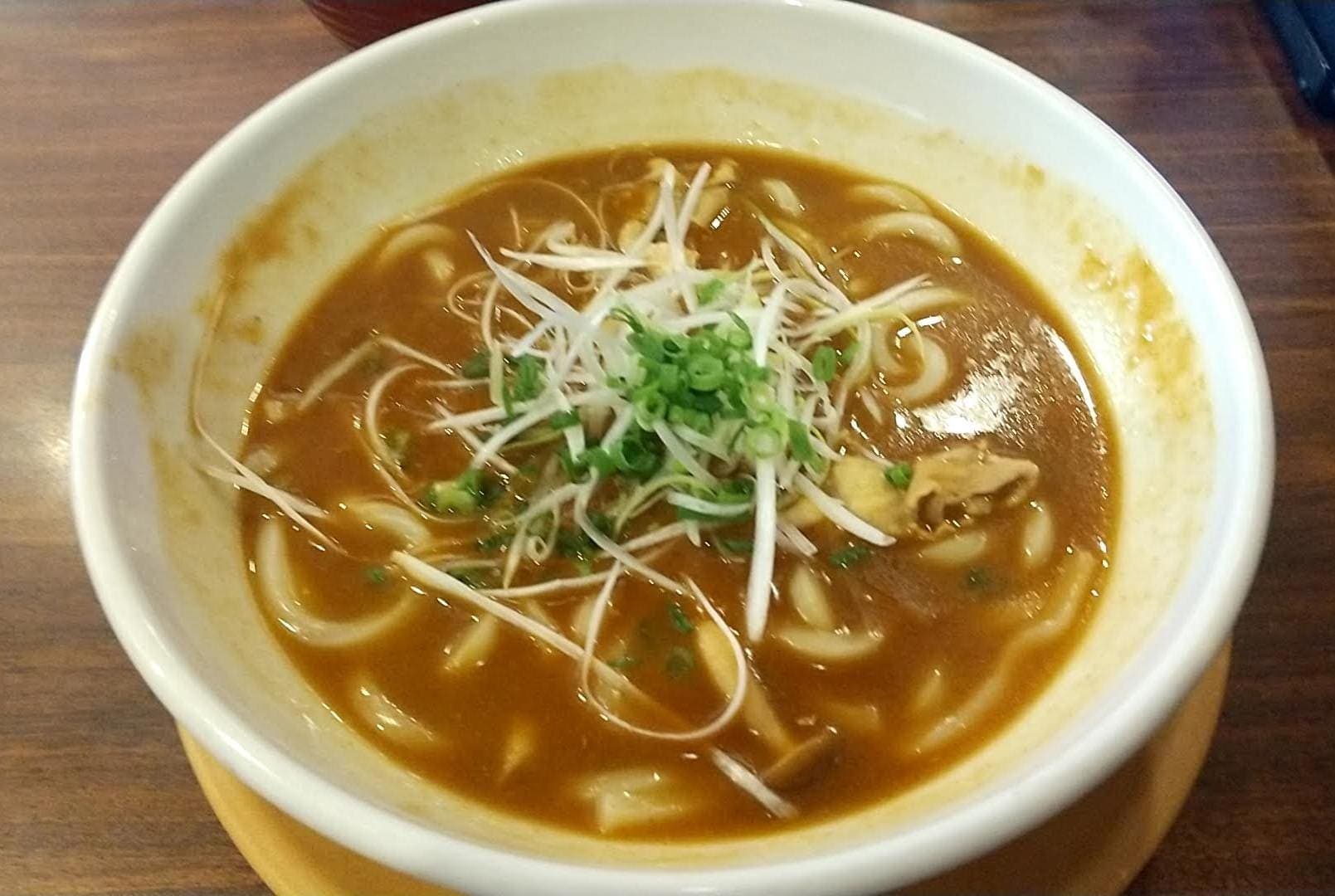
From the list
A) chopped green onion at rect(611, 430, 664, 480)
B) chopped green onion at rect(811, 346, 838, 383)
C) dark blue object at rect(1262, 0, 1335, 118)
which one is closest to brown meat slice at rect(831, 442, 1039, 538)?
chopped green onion at rect(811, 346, 838, 383)

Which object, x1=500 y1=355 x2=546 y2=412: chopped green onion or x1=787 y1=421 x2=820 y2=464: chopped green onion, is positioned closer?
Result: x1=787 y1=421 x2=820 y2=464: chopped green onion

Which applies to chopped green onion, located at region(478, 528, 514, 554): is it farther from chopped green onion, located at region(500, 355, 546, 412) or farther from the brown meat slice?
the brown meat slice

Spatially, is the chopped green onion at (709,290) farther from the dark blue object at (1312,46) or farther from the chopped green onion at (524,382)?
the dark blue object at (1312,46)

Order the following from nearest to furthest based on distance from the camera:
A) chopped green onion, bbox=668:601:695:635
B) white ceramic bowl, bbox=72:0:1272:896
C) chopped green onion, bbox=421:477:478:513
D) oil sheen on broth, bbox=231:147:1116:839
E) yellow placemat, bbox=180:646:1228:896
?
white ceramic bowl, bbox=72:0:1272:896, yellow placemat, bbox=180:646:1228:896, oil sheen on broth, bbox=231:147:1116:839, chopped green onion, bbox=668:601:695:635, chopped green onion, bbox=421:477:478:513

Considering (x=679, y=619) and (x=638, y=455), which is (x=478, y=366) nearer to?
(x=638, y=455)

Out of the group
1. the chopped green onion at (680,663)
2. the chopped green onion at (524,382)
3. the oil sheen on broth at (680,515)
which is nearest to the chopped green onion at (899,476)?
the oil sheen on broth at (680,515)

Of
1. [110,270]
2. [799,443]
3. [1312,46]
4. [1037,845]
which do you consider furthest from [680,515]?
[1312,46]
